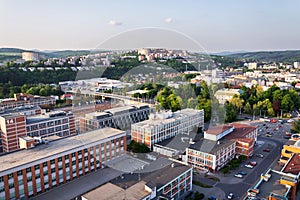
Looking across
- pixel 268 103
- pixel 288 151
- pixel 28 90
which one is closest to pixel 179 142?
pixel 288 151

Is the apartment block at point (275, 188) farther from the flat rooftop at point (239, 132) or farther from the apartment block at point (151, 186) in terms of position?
the flat rooftop at point (239, 132)

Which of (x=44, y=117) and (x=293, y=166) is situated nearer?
(x=293, y=166)

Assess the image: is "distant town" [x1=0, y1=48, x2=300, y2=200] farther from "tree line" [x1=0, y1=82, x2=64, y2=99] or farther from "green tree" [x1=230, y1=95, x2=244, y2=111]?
"tree line" [x1=0, y1=82, x2=64, y2=99]

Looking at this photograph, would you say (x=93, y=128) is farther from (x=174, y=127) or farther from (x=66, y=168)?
(x=174, y=127)

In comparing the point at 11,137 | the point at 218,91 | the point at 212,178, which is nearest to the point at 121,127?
the point at 212,178

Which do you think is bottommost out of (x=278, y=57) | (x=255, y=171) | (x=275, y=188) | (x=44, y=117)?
(x=255, y=171)

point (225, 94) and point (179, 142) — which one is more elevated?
point (225, 94)

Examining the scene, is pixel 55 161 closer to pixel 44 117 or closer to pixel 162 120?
pixel 162 120

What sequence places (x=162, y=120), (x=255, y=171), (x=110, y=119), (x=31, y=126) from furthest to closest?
(x=31, y=126)
(x=162, y=120)
(x=110, y=119)
(x=255, y=171)
